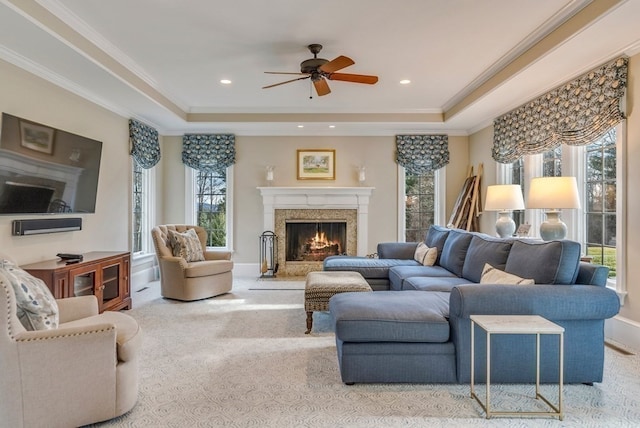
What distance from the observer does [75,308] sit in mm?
2441

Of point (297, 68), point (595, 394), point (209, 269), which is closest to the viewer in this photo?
point (595, 394)

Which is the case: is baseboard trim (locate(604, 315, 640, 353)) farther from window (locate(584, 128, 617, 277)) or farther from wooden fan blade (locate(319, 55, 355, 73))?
wooden fan blade (locate(319, 55, 355, 73))

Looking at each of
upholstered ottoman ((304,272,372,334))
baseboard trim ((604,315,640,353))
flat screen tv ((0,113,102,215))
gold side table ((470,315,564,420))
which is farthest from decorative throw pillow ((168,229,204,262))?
baseboard trim ((604,315,640,353))

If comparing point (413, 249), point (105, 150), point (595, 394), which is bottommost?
point (595, 394)

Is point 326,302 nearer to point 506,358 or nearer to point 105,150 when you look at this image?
point 506,358

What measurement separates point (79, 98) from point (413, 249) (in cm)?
463

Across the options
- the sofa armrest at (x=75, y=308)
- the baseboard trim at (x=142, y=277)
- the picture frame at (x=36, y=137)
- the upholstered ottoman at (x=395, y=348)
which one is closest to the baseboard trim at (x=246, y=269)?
the baseboard trim at (x=142, y=277)

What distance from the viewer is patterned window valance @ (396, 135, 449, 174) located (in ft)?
21.1

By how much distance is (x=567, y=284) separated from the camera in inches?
98.4

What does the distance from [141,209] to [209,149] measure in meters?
1.52

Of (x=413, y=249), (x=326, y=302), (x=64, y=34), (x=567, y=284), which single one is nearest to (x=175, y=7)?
(x=64, y=34)

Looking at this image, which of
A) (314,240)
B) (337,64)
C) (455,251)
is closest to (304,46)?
(337,64)

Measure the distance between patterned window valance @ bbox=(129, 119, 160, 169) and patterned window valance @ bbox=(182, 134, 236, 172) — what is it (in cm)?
50

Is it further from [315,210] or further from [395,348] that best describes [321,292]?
[315,210]
